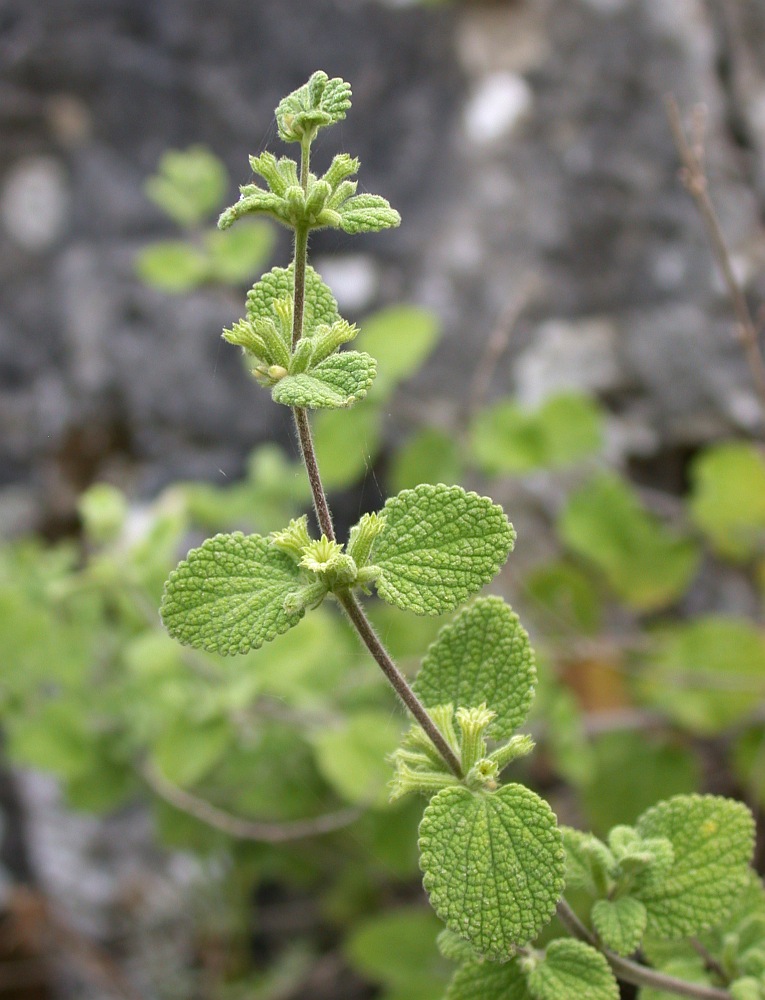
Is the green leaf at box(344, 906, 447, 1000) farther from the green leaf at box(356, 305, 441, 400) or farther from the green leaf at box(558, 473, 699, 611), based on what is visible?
the green leaf at box(356, 305, 441, 400)

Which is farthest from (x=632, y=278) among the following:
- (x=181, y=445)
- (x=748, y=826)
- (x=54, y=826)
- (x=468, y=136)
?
(x=54, y=826)

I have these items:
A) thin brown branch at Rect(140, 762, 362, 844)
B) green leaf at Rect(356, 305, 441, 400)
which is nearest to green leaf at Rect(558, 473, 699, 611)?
green leaf at Rect(356, 305, 441, 400)

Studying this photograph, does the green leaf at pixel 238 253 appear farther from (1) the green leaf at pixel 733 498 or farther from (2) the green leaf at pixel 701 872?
(2) the green leaf at pixel 701 872

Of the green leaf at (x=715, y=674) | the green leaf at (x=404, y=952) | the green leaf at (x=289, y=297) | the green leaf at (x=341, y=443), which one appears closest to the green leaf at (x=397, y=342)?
the green leaf at (x=341, y=443)

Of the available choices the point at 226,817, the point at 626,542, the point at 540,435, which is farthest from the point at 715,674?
the point at 226,817

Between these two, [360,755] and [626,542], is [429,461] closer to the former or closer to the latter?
[626,542]

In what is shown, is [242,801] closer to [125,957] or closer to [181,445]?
[125,957]
